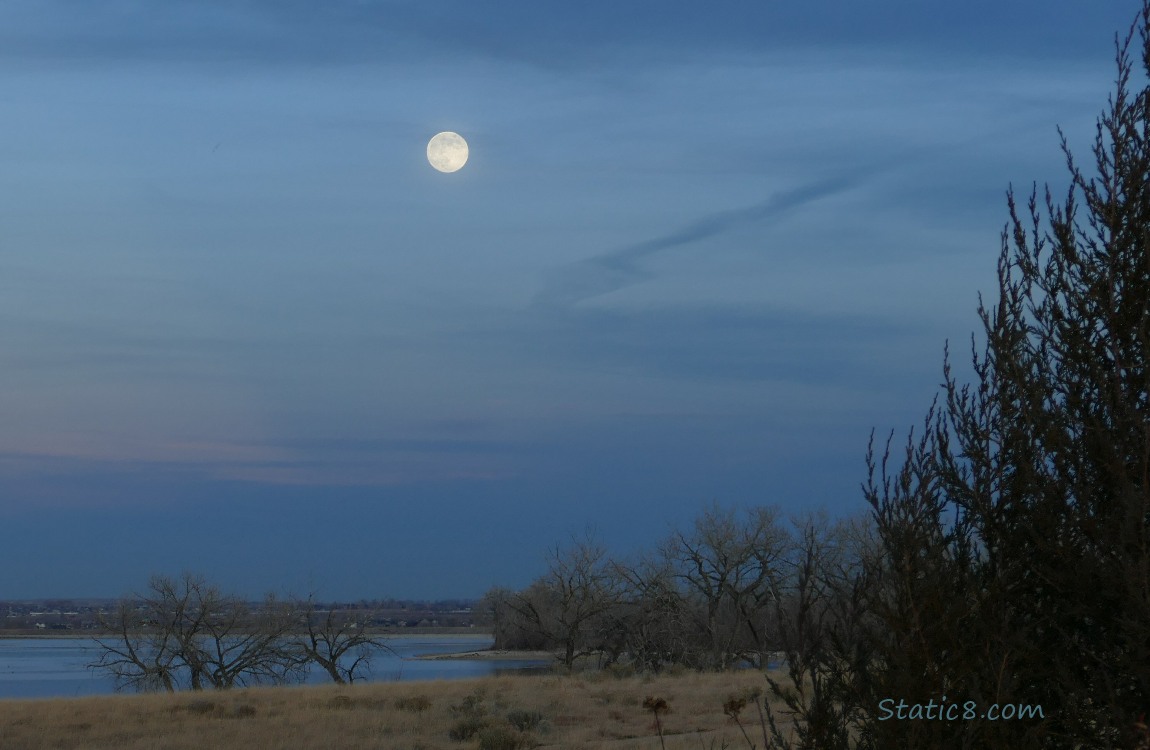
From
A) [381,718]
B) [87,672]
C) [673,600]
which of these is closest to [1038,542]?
[381,718]

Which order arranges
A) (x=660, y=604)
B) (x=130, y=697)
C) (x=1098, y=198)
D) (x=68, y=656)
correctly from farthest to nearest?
(x=68, y=656)
(x=660, y=604)
(x=130, y=697)
(x=1098, y=198)

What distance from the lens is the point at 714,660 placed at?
44.4 meters

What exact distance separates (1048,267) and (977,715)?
282 centimetres

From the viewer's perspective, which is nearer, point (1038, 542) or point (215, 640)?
point (1038, 542)

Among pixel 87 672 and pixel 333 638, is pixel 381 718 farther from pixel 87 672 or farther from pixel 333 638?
pixel 87 672

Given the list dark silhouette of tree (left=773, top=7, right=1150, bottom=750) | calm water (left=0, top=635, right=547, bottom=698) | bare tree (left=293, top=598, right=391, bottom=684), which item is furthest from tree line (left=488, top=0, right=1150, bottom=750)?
bare tree (left=293, top=598, right=391, bottom=684)

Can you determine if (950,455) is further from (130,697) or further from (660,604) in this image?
(660,604)

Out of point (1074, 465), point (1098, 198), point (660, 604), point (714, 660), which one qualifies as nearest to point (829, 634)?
point (1074, 465)

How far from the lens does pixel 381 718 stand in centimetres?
2442

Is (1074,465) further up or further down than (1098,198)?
further down

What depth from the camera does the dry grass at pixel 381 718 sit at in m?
21.1

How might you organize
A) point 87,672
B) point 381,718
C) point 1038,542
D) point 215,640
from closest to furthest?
point 1038,542
point 381,718
point 215,640
point 87,672

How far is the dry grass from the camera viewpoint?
21062 mm

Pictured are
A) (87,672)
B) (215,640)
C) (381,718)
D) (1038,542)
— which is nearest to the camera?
(1038,542)
